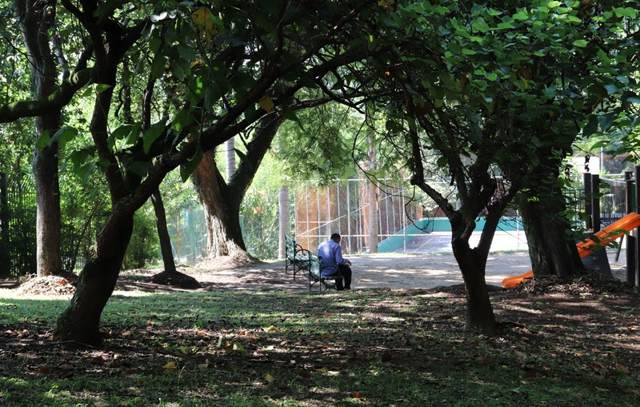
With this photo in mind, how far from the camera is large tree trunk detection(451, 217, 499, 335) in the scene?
8156mm

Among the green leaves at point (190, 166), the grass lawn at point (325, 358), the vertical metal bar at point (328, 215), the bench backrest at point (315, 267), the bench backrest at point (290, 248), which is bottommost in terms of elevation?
the grass lawn at point (325, 358)

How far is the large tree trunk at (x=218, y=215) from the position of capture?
75.4ft

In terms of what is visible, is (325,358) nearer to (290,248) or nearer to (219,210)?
(290,248)

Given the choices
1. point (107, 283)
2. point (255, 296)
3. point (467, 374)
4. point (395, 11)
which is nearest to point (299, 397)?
point (467, 374)

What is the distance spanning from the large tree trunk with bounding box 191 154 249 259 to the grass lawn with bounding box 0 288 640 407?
38.2ft

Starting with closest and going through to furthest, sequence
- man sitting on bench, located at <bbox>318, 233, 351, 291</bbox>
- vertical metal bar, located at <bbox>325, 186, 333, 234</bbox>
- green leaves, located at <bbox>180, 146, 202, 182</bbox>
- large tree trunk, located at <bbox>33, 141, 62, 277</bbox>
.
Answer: green leaves, located at <bbox>180, 146, 202, 182</bbox>, large tree trunk, located at <bbox>33, 141, 62, 277</bbox>, man sitting on bench, located at <bbox>318, 233, 351, 291</bbox>, vertical metal bar, located at <bbox>325, 186, 333, 234</bbox>

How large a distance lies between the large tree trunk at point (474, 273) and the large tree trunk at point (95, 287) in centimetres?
333

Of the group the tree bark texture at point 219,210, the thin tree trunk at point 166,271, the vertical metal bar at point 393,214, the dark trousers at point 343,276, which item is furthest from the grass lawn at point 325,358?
the vertical metal bar at point 393,214

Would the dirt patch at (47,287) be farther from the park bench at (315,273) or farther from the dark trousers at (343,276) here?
the dark trousers at (343,276)

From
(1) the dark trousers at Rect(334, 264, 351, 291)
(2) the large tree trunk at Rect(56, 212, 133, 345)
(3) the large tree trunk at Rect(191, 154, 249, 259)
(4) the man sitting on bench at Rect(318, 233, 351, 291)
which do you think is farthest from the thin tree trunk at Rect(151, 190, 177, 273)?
(2) the large tree trunk at Rect(56, 212, 133, 345)

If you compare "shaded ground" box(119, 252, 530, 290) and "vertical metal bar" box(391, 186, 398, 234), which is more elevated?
"vertical metal bar" box(391, 186, 398, 234)

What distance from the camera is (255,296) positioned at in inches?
574

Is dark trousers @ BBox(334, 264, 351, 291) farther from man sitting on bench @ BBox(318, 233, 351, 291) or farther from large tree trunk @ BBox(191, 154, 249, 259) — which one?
large tree trunk @ BBox(191, 154, 249, 259)

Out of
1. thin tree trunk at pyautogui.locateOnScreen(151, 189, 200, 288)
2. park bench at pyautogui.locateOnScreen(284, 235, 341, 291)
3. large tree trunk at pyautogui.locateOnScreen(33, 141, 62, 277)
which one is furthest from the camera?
thin tree trunk at pyautogui.locateOnScreen(151, 189, 200, 288)
